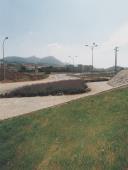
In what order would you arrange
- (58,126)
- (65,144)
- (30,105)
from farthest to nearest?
(30,105)
(58,126)
(65,144)

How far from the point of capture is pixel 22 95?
27016 mm

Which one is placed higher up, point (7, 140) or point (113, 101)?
point (113, 101)

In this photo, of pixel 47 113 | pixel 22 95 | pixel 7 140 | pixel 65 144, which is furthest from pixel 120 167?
pixel 22 95

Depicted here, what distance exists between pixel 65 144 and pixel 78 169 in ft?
6.02

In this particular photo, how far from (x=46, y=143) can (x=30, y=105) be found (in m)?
9.16

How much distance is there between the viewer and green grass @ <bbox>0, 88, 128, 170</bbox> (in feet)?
32.3

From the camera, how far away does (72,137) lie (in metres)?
11.7

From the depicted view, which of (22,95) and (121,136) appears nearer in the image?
(121,136)

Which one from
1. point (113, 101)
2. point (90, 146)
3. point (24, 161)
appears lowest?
point (24, 161)

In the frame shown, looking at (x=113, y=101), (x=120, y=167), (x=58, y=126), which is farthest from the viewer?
(x=113, y=101)

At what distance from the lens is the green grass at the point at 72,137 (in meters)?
9.84

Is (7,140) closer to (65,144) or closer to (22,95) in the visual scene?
(65,144)

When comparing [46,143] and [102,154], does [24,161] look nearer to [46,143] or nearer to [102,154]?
[46,143]

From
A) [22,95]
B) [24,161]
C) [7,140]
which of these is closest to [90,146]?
[24,161]
